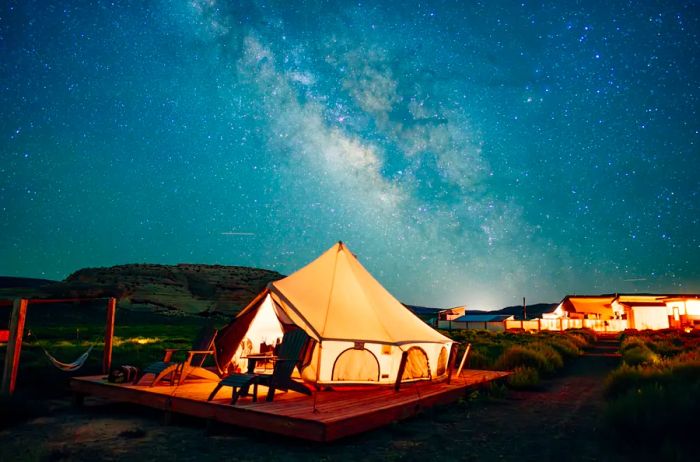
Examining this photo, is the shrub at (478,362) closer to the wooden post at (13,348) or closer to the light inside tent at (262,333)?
the light inside tent at (262,333)

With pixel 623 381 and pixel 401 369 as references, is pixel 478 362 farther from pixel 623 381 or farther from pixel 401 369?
pixel 401 369

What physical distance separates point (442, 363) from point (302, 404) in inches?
160

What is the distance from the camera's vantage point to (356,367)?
26.2 ft

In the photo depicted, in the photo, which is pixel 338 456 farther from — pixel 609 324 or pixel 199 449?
pixel 609 324

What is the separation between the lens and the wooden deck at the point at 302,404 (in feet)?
17.5

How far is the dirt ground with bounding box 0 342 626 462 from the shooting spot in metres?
5.04

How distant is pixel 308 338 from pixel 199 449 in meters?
2.45

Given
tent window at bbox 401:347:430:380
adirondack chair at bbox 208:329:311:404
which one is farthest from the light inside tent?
tent window at bbox 401:347:430:380

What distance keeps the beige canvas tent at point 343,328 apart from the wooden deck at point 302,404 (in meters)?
0.39

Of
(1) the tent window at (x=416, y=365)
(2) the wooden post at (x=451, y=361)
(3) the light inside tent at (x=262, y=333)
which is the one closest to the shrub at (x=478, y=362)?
(2) the wooden post at (x=451, y=361)

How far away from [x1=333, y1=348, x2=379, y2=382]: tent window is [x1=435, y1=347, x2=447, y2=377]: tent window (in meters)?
1.76

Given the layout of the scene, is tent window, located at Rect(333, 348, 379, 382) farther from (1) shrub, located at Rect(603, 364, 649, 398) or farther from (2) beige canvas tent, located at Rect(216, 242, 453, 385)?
(1) shrub, located at Rect(603, 364, 649, 398)

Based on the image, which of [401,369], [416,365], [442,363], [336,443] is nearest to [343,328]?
[401,369]

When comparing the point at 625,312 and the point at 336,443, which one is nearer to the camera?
the point at 336,443
